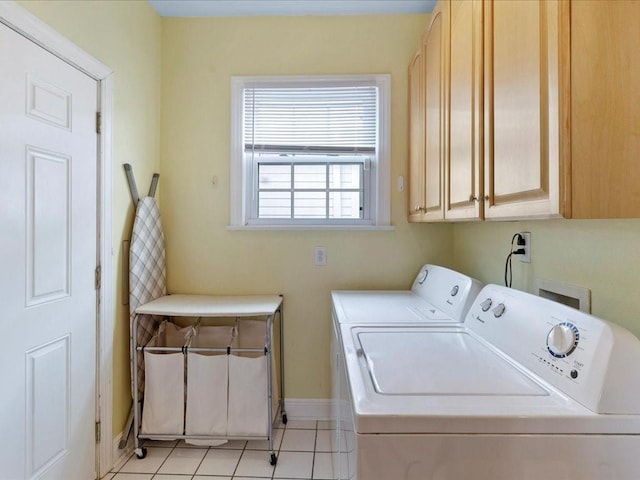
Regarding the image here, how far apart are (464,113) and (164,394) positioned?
197cm

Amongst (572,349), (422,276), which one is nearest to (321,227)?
(422,276)

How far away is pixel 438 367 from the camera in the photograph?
1011 mm

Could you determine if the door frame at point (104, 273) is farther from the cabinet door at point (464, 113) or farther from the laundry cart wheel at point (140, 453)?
the cabinet door at point (464, 113)

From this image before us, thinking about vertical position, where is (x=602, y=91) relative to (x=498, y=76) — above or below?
below

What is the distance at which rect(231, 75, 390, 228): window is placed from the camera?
7.25 feet

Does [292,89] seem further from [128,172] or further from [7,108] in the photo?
[7,108]

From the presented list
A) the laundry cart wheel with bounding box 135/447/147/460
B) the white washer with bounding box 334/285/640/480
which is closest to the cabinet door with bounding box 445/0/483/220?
the white washer with bounding box 334/285/640/480

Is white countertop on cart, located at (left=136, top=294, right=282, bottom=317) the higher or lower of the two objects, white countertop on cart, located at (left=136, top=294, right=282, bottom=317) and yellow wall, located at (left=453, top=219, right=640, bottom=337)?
the lower

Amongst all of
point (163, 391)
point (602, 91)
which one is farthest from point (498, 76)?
point (163, 391)

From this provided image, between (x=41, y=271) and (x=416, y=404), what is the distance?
1.48 metres

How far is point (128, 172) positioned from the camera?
1.88 m

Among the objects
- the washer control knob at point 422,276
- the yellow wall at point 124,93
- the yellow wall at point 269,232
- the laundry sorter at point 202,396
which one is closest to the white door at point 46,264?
the yellow wall at point 124,93

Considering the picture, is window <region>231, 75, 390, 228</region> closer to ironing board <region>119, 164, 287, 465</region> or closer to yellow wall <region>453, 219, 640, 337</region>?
ironing board <region>119, 164, 287, 465</region>

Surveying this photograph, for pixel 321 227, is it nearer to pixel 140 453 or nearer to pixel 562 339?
pixel 562 339
